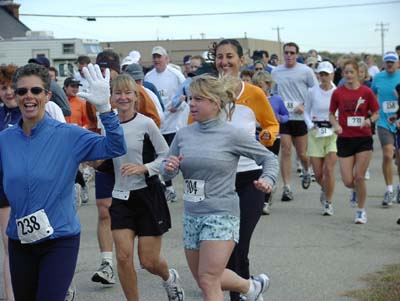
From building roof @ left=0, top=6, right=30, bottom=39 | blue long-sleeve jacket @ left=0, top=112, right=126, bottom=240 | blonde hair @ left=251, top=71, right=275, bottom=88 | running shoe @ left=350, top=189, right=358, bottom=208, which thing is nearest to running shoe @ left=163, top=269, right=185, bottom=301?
blue long-sleeve jacket @ left=0, top=112, right=126, bottom=240

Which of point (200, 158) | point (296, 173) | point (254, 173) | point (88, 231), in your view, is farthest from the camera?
point (296, 173)

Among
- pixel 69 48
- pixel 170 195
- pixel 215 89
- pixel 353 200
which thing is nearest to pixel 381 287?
pixel 215 89

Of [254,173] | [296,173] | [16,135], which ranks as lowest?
[296,173]

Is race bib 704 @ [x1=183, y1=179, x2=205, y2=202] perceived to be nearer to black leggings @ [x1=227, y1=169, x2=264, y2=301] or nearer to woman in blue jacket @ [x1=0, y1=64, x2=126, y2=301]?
black leggings @ [x1=227, y1=169, x2=264, y2=301]

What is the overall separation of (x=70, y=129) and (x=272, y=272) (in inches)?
152

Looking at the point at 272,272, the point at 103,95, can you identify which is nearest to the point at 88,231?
the point at 272,272

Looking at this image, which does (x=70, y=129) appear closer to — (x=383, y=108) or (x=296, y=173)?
(x=383, y=108)

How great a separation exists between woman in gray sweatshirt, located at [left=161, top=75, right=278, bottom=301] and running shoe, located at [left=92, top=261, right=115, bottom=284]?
7.05ft

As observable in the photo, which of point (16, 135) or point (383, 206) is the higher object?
point (16, 135)

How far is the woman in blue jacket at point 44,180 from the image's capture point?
5039 mm

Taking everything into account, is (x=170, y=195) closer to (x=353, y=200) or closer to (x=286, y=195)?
(x=286, y=195)

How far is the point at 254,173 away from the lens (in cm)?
677

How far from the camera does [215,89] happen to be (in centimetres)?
602

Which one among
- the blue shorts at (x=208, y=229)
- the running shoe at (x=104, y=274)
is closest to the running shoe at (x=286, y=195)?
the running shoe at (x=104, y=274)
